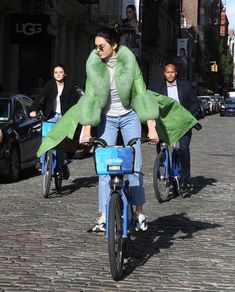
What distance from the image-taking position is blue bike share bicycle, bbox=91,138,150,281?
548 cm

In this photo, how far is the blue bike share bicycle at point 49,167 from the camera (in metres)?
9.86

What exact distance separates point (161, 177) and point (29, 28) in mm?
17891

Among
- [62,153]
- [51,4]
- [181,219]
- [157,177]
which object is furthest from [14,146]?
[51,4]

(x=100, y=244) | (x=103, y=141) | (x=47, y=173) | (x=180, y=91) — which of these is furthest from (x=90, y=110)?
(x=180, y=91)

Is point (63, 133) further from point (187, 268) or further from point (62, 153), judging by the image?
point (62, 153)

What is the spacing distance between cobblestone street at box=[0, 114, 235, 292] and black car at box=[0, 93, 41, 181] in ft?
1.58

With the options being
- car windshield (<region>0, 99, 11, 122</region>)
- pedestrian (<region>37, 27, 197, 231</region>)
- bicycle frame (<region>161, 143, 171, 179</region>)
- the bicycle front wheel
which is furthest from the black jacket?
the bicycle front wheel

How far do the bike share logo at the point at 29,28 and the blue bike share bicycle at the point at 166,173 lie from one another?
17.3m

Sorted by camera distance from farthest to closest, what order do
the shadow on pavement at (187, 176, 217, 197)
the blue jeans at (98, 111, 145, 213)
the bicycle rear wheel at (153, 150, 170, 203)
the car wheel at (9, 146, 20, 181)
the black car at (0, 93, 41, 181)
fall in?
the car wheel at (9, 146, 20, 181)
the black car at (0, 93, 41, 181)
the shadow on pavement at (187, 176, 217, 197)
the bicycle rear wheel at (153, 150, 170, 203)
the blue jeans at (98, 111, 145, 213)

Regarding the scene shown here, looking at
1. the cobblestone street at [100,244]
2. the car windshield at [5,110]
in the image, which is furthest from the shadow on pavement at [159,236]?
the car windshield at [5,110]

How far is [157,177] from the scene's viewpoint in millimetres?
9789

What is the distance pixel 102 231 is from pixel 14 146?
5055 millimetres

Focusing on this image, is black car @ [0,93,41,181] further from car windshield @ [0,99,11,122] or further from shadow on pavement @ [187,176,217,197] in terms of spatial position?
shadow on pavement @ [187,176,217,197]

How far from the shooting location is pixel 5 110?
485 inches
